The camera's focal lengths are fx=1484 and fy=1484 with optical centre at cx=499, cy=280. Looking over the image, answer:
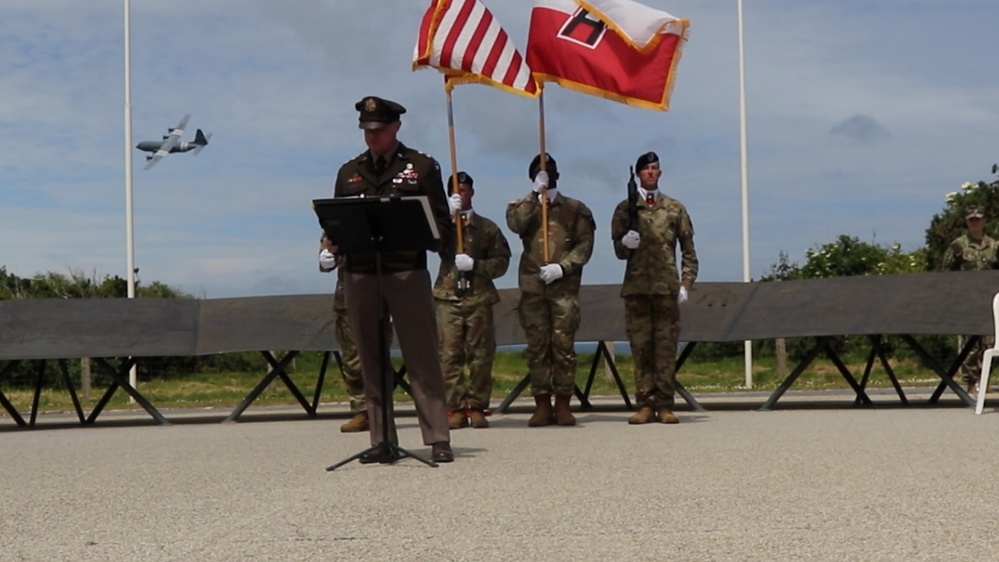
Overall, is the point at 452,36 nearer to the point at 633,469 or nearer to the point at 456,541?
the point at 633,469

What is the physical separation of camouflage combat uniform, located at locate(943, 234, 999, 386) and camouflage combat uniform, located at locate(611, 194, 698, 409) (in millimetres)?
5707

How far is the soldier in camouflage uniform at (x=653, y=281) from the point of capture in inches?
461

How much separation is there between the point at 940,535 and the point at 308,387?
20.0 meters

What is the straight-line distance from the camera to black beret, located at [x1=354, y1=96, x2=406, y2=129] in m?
8.30

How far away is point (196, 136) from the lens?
59.9 meters

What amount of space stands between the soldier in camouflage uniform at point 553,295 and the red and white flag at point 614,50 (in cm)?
86

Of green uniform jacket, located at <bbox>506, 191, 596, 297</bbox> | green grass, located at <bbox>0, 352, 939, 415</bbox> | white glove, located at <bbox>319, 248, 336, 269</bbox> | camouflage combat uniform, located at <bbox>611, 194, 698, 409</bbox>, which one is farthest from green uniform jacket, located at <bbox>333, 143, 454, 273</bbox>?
green grass, located at <bbox>0, 352, 939, 415</bbox>

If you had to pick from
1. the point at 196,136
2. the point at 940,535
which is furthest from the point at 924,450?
the point at 196,136

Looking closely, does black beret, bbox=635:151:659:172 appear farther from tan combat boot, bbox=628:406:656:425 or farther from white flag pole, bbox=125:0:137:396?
white flag pole, bbox=125:0:137:396

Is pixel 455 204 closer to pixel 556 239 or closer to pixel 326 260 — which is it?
pixel 556 239

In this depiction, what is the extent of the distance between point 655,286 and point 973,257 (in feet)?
21.0

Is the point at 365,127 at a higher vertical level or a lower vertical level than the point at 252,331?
higher

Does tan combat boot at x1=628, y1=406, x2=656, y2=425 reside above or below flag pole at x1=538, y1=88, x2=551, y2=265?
below

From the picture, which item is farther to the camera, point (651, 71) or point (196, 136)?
point (196, 136)
